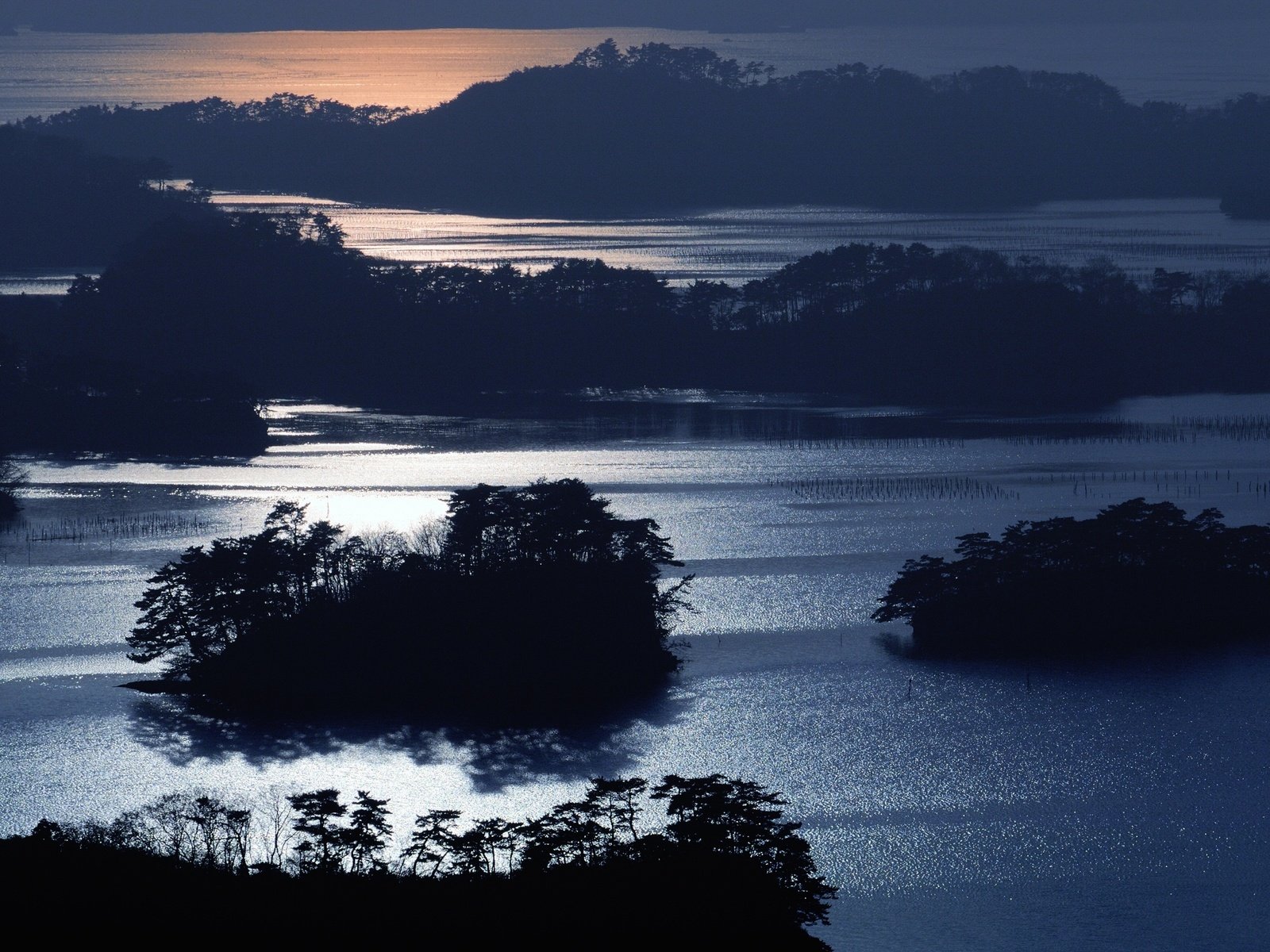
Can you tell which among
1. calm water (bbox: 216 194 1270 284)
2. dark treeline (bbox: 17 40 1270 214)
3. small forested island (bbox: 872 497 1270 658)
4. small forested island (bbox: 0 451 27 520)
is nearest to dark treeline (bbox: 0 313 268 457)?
small forested island (bbox: 0 451 27 520)

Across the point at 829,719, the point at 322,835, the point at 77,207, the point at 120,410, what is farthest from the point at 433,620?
the point at 77,207

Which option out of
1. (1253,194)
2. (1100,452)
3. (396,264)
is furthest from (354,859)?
(1253,194)

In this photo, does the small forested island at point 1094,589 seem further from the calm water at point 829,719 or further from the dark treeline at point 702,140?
the dark treeline at point 702,140

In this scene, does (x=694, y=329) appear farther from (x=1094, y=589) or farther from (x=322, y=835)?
(x=322, y=835)

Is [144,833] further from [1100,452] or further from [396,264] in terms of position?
[396,264]

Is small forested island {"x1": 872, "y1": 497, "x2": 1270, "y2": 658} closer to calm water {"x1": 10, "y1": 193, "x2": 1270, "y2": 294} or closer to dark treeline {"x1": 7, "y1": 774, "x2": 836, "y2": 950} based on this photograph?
dark treeline {"x1": 7, "y1": 774, "x2": 836, "y2": 950}

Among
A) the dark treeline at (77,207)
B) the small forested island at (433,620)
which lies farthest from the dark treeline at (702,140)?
the small forested island at (433,620)
